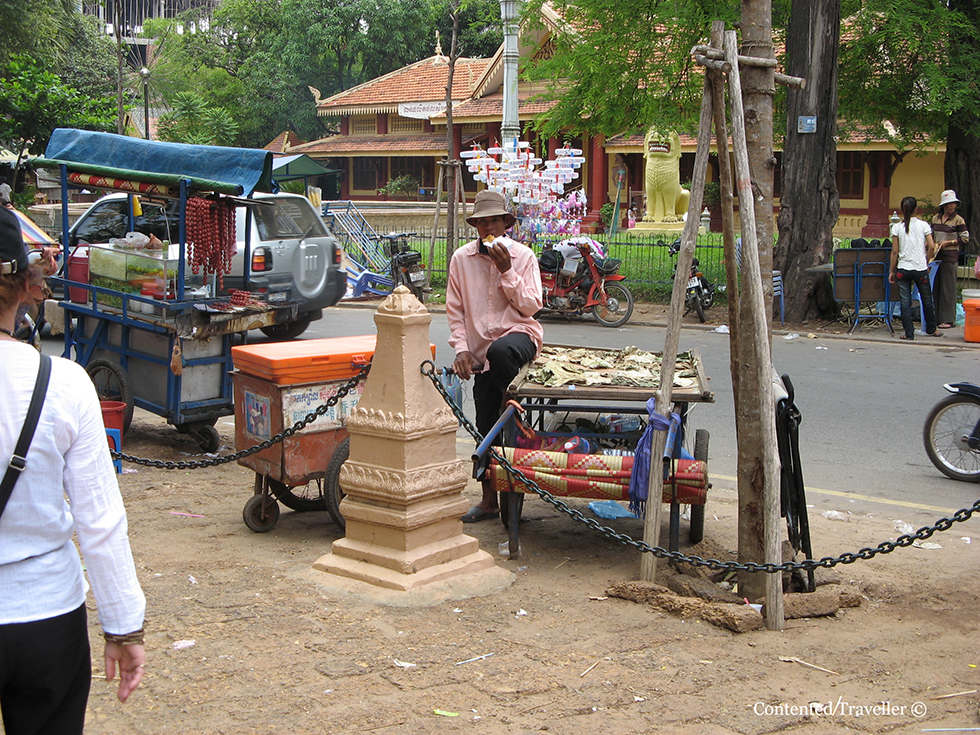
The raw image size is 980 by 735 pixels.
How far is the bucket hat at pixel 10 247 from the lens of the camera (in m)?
2.24

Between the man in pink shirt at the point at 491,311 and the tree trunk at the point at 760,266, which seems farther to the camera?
the man in pink shirt at the point at 491,311

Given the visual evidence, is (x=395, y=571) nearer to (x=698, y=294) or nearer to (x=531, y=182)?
(x=698, y=294)

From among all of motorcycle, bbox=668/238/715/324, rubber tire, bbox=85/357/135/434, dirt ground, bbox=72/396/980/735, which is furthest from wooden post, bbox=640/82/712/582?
motorcycle, bbox=668/238/715/324

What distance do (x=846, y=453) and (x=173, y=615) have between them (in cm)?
547

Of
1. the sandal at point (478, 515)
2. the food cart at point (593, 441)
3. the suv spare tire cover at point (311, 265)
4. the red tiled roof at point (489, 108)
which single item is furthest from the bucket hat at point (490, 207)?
the red tiled roof at point (489, 108)

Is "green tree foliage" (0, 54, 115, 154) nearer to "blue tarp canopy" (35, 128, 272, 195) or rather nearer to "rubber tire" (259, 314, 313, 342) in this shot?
"rubber tire" (259, 314, 313, 342)

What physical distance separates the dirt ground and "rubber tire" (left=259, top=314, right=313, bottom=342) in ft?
24.4

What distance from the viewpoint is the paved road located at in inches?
264

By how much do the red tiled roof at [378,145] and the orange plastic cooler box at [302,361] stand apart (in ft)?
104

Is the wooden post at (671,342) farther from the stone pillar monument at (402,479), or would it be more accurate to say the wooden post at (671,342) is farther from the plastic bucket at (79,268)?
the plastic bucket at (79,268)

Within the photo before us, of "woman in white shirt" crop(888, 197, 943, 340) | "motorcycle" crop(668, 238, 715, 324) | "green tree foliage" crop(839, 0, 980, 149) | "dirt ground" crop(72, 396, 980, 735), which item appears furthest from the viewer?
"motorcycle" crop(668, 238, 715, 324)

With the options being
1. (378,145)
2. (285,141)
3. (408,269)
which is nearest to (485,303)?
(408,269)

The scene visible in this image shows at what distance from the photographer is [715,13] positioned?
15094mm

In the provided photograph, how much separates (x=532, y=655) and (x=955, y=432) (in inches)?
182
